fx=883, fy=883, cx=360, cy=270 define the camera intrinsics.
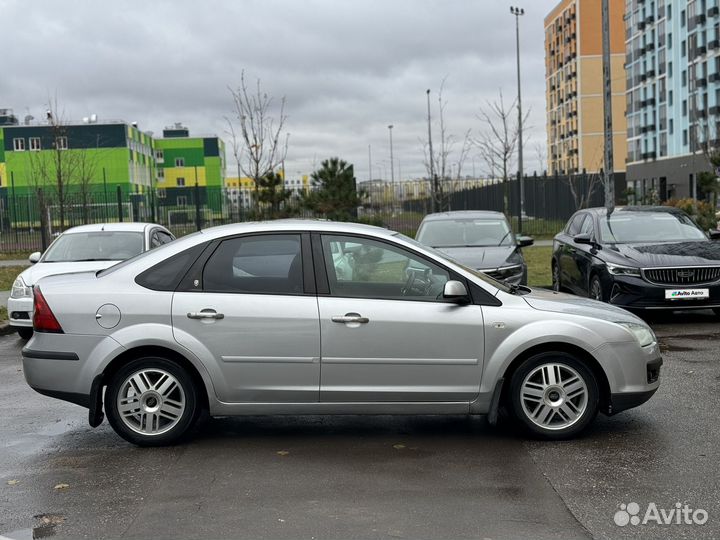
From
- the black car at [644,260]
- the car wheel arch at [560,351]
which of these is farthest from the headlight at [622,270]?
the car wheel arch at [560,351]

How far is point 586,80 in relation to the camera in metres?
98.8

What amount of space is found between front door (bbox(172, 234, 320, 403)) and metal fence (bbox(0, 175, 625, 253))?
2306cm

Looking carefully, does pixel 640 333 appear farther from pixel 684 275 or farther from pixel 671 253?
pixel 671 253

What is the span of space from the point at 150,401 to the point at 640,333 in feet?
11.5

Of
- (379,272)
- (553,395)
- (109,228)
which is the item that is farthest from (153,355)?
(109,228)

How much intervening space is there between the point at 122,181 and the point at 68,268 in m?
68.9

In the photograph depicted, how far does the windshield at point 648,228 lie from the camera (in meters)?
12.6

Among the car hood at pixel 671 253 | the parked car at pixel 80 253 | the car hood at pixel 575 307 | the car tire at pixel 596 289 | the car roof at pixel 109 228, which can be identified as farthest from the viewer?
the car roof at pixel 109 228

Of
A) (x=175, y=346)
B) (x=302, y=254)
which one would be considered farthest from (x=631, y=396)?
(x=175, y=346)

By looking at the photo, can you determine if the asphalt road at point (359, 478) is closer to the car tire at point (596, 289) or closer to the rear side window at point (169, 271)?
the rear side window at point (169, 271)

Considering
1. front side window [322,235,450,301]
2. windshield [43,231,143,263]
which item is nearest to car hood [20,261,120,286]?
windshield [43,231,143,263]

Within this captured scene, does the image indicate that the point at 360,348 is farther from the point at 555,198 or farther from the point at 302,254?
the point at 555,198

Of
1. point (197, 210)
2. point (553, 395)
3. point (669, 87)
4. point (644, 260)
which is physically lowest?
point (553, 395)

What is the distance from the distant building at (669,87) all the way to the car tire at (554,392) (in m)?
57.1
